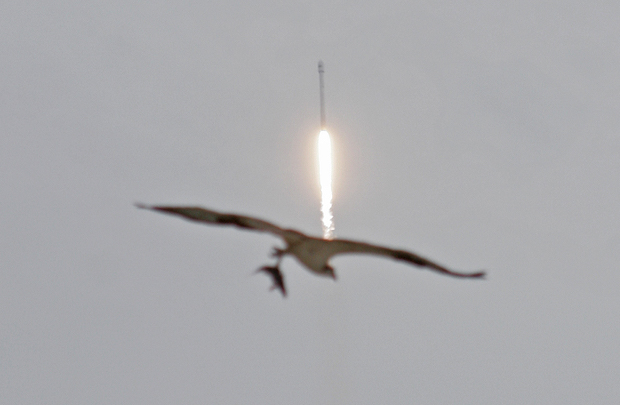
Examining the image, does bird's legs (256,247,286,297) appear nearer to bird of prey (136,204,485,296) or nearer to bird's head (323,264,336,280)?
bird of prey (136,204,485,296)

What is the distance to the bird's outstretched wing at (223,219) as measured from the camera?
16.4 metres

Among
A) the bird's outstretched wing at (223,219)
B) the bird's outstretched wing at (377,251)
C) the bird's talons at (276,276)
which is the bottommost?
the bird's talons at (276,276)

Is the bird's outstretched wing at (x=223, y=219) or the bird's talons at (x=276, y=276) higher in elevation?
the bird's outstretched wing at (x=223, y=219)

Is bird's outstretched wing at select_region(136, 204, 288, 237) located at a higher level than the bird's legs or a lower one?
higher

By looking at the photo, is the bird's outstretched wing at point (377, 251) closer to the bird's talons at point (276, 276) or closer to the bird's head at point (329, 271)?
the bird's head at point (329, 271)

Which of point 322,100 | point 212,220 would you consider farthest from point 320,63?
point 212,220

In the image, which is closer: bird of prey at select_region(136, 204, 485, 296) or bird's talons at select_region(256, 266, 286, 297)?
bird's talons at select_region(256, 266, 286, 297)

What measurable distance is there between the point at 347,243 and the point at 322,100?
7.22 meters

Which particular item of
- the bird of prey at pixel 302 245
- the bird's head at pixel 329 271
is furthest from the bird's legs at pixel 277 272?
the bird's head at pixel 329 271

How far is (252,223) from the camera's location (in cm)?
1647

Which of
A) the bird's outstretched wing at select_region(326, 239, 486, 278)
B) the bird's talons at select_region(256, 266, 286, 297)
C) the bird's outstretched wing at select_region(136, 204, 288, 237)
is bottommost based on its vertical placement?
the bird's talons at select_region(256, 266, 286, 297)

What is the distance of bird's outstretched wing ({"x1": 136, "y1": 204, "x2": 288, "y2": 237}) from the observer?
16.4 meters

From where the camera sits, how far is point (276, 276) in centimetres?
1605

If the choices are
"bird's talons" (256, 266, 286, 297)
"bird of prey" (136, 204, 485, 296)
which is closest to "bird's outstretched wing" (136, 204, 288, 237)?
"bird of prey" (136, 204, 485, 296)
